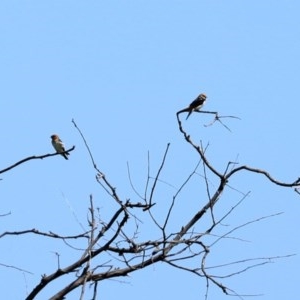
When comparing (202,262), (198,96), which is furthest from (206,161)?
(198,96)

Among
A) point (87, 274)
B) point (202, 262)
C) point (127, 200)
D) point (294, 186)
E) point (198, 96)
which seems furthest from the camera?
point (198, 96)

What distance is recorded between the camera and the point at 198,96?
11680 millimetres

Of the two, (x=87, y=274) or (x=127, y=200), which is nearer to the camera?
(x=87, y=274)

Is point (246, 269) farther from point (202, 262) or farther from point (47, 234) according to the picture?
point (47, 234)

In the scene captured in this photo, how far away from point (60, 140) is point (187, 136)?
962cm

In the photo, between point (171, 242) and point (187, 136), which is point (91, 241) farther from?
point (187, 136)

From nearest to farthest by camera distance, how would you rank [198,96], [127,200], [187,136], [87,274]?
[87,274] < [127,200] < [187,136] < [198,96]

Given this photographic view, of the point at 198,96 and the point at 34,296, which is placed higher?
the point at 198,96

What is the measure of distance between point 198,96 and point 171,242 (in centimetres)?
673

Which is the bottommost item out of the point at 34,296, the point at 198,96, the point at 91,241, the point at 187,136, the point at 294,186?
the point at 34,296

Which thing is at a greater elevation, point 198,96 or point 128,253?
point 198,96

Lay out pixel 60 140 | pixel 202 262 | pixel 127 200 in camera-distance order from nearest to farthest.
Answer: pixel 127 200 < pixel 202 262 < pixel 60 140

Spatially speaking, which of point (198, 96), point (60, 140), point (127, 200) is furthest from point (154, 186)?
point (60, 140)

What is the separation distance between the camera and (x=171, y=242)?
5.09 m
